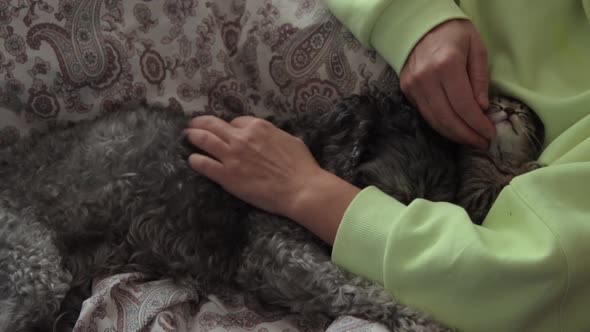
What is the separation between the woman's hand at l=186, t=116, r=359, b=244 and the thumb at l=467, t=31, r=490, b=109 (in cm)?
28

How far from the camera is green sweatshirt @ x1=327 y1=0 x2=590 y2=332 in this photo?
937 mm

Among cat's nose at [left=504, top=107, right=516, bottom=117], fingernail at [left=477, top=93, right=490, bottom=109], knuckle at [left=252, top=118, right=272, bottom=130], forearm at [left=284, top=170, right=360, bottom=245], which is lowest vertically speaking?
forearm at [left=284, top=170, right=360, bottom=245]

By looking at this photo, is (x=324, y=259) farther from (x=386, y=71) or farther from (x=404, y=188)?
(x=386, y=71)

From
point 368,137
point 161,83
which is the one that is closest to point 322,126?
point 368,137

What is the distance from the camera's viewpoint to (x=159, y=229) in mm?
→ 1131

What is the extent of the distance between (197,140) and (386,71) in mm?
398

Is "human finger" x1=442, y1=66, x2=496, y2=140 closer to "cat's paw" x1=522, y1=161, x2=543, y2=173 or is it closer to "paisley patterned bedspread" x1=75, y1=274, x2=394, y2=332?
"cat's paw" x1=522, y1=161, x2=543, y2=173

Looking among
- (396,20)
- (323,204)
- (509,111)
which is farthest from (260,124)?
(509,111)

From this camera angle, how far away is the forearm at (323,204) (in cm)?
109

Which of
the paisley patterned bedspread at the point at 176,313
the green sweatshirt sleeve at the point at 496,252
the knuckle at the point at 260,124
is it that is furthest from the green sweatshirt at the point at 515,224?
the knuckle at the point at 260,124

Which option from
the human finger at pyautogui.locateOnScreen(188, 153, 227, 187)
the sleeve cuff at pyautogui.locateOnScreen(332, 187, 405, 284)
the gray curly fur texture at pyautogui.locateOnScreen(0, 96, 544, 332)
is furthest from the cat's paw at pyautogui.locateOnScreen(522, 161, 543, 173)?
the human finger at pyautogui.locateOnScreen(188, 153, 227, 187)

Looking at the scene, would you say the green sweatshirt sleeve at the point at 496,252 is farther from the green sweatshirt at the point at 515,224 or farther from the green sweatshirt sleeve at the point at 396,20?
the green sweatshirt sleeve at the point at 396,20

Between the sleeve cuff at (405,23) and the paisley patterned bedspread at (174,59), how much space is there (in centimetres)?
6

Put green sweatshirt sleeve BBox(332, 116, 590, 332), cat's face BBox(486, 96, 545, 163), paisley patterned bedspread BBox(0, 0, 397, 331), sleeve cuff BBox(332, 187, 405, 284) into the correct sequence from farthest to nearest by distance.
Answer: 1. paisley patterned bedspread BBox(0, 0, 397, 331)
2. cat's face BBox(486, 96, 545, 163)
3. sleeve cuff BBox(332, 187, 405, 284)
4. green sweatshirt sleeve BBox(332, 116, 590, 332)
